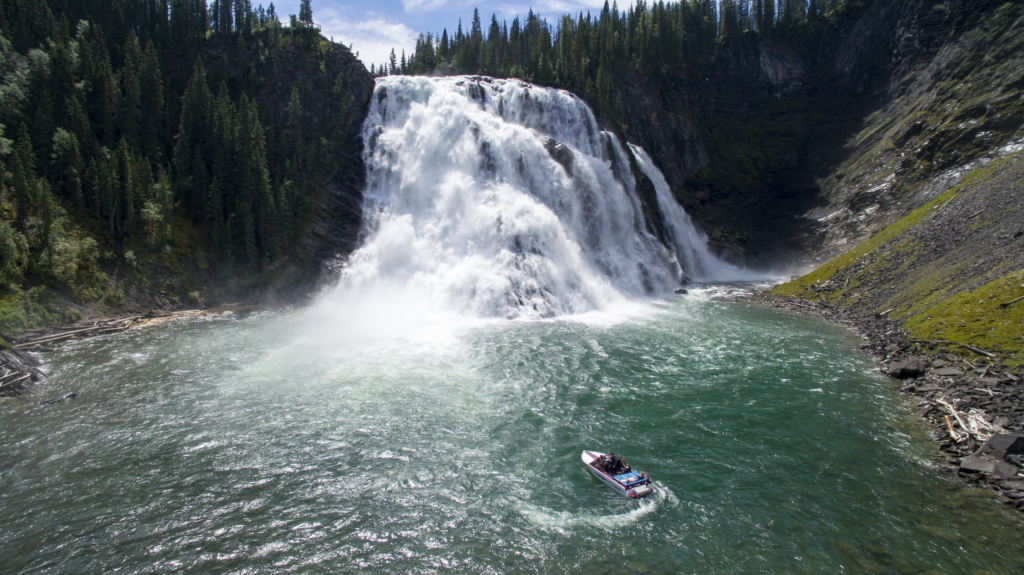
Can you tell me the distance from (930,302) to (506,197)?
125 ft

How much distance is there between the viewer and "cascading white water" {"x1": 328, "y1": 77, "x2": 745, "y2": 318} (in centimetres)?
4884

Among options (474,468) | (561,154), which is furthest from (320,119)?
(474,468)

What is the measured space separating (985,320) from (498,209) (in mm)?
39550

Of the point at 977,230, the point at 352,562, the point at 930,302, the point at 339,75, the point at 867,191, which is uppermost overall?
the point at 339,75

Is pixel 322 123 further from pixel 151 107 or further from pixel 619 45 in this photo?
pixel 619 45

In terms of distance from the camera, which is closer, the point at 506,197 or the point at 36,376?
the point at 36,376

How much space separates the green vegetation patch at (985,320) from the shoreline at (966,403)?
0.71m

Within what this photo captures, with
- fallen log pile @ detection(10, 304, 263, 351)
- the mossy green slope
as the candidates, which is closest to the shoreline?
the mossy green slope

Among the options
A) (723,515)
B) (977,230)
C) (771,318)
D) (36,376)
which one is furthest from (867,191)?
(36,376)

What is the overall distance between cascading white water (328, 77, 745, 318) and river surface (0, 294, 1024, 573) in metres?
15.8

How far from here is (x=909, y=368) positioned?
28094 mm

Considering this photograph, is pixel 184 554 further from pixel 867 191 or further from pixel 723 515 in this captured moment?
pixel 867 191

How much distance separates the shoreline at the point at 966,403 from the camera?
60.2ft

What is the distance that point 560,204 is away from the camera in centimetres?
5831
